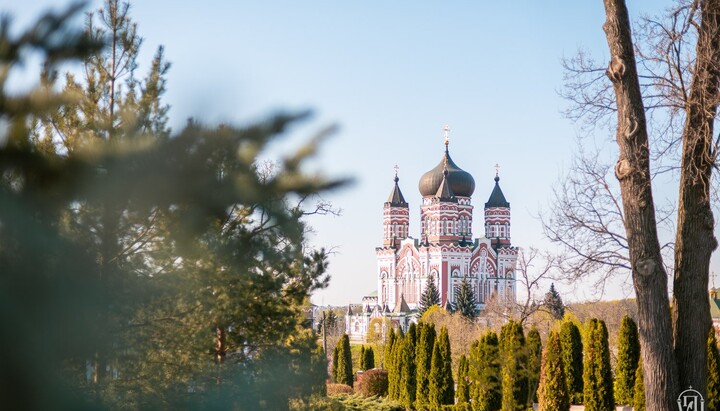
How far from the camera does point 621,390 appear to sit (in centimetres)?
1419

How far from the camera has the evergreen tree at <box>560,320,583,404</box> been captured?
14.9 meters

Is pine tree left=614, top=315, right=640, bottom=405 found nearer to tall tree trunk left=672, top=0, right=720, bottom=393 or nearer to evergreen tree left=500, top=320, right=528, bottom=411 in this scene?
evergreen tree left=500, top=320, right=528, bottom=411

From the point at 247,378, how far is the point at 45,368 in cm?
316

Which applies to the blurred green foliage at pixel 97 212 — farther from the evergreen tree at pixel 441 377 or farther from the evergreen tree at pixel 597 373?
the evergreen tree at pixel 441 377

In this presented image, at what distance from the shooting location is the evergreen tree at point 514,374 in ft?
47.2

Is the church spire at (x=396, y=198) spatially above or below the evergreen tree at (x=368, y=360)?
above

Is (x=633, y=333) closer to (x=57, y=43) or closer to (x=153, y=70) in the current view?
(x=153, y=70)

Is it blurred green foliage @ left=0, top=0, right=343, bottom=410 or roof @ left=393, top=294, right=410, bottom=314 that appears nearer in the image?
blurred green foliage @ left=0, top=0, right=343, bottom=410

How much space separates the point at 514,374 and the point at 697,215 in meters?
8.79

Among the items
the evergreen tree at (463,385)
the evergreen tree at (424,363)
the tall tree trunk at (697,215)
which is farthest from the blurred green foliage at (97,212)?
the evergreen tree at (424,363)

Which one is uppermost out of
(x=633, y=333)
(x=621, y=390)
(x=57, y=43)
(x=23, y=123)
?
(x=57, y=43)

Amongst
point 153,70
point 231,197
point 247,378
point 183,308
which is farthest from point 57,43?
point 247,378

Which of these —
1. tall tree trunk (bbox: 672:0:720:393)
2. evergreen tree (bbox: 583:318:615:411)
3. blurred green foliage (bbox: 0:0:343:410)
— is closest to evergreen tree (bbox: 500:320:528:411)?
evergreen tree (bbox: 583:318:615:411)

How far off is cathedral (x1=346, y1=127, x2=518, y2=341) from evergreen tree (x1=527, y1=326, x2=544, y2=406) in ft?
155
